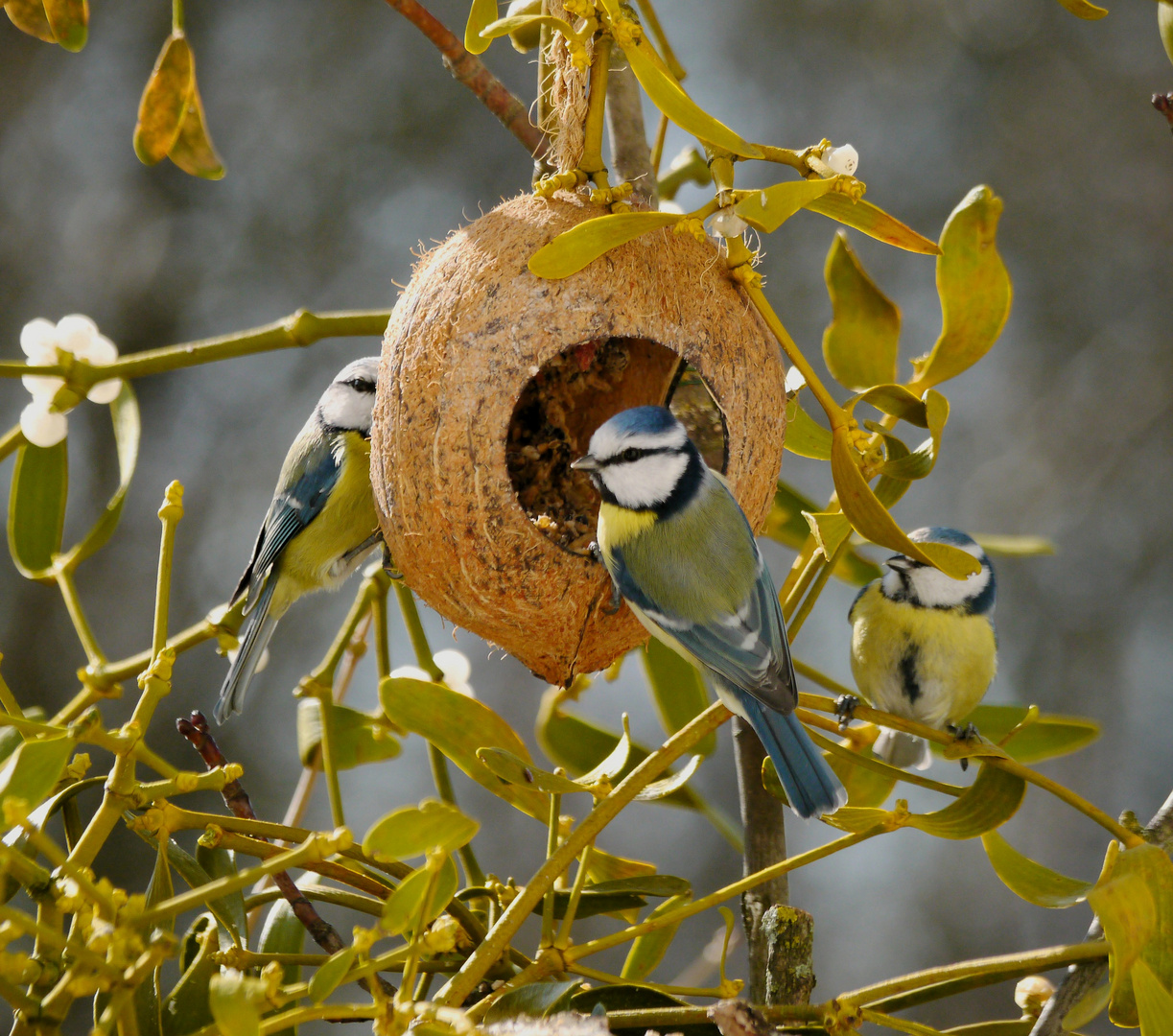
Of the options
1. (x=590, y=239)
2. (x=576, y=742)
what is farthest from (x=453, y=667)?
(x=590, y=239)

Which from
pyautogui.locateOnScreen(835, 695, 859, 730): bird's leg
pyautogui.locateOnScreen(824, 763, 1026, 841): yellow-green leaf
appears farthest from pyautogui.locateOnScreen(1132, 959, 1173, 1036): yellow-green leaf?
pyautogui.locateOnScreen(835, 695, 859, 730): bird's leg

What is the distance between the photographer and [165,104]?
0.79 m

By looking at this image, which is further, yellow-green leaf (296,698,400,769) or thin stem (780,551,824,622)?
yellow-green leaf (296,698,400,769)

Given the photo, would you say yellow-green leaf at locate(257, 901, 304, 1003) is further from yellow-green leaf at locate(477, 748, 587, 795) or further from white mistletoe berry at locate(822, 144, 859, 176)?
white mistletoe berry at locate(822, 144, 859, 176)

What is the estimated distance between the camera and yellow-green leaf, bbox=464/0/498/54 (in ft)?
2.21

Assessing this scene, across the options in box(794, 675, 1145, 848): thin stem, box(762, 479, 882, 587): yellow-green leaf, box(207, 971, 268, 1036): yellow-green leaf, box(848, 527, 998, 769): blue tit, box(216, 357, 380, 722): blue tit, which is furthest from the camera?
box(848, 527, 998, 769): blue tit

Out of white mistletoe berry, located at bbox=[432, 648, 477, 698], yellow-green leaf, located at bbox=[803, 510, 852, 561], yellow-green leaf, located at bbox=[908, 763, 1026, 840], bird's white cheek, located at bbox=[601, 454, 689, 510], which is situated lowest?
yellow-green leaf, located at bbox=[908, 763, 1026, 840]

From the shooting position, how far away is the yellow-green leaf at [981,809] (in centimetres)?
67

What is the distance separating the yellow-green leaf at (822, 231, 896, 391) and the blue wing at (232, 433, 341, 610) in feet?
1.58

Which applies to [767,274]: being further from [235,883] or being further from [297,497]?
[235,883]

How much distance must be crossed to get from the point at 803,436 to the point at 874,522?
0.23 m

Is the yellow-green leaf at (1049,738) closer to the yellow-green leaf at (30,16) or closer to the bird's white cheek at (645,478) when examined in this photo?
the bird's white cheek at (645,478)

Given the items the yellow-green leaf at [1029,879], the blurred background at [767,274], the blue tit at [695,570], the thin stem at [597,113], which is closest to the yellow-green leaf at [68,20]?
the thin stem at [597,113]

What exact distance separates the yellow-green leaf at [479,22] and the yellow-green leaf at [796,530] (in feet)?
1.45
